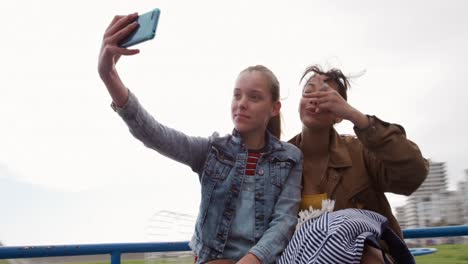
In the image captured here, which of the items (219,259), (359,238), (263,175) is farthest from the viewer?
(263,175)

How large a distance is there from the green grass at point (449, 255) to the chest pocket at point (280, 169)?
1.40m

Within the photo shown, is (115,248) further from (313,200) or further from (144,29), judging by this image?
(144,29)

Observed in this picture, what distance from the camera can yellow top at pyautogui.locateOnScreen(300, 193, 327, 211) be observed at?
155 cm

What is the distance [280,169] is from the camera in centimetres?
158

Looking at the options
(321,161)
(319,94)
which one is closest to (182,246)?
(321,161)

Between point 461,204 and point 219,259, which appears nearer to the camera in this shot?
point 219,259

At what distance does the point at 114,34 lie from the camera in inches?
48.4

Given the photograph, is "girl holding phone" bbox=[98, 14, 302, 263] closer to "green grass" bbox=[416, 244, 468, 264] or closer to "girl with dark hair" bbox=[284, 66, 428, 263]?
"girl with dark hair" bbox=[284, 66, 428, 263]

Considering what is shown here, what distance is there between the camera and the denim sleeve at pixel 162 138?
1.33 meters

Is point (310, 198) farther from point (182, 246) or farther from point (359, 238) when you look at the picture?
point (182, 246)

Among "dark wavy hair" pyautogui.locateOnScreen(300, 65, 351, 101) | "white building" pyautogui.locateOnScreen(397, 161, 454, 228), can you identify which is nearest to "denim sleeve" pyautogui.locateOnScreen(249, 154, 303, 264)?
"dark wavy hair" pyautogui.locateOnScreen(300, 65, 351, 101)

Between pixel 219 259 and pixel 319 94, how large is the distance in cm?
59

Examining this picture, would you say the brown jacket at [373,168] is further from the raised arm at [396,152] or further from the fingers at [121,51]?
the fingers at [121,51]

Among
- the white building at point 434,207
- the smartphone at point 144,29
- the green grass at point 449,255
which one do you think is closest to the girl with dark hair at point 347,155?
the smartphone at point 144,29
